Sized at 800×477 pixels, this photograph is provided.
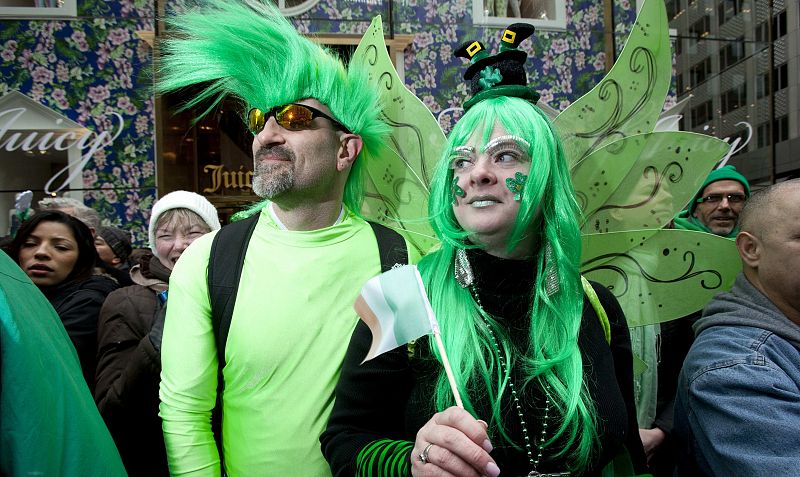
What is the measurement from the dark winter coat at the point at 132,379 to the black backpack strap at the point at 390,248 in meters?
0.72

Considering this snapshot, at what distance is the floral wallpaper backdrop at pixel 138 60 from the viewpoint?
13.2 ft

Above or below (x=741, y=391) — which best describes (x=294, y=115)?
above

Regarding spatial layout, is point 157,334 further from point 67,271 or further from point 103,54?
point 103,54

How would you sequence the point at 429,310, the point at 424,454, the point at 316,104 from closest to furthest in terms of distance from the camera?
the point at 424,454 → the point at 429,310 → the point at 316,104

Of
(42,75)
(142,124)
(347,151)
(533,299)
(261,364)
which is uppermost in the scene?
(42,75)

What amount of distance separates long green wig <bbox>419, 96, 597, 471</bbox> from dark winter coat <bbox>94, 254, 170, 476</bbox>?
936mm

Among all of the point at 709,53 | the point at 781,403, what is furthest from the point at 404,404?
the point at 709,53

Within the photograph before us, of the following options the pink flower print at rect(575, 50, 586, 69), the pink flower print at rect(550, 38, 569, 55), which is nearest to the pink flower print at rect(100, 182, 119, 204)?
the pink flower print at rect(550, 38, 569, 55)

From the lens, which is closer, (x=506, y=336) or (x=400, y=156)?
(x=506, y=336)

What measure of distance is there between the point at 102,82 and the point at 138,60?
284 millimetres

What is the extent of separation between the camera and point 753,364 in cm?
135

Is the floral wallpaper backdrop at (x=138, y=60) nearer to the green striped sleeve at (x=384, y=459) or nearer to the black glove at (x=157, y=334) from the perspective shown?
the black glove at (x=157, y=334)

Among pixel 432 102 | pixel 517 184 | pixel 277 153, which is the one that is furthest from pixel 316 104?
pixel 432 102

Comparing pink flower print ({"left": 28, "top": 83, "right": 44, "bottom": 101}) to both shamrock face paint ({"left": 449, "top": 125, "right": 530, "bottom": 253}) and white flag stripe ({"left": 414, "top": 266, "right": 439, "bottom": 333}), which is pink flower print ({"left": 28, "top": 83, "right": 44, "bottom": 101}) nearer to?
shamrock face paint ({"left": 449, "top": 125, "right": 530, "bottom": 253})
